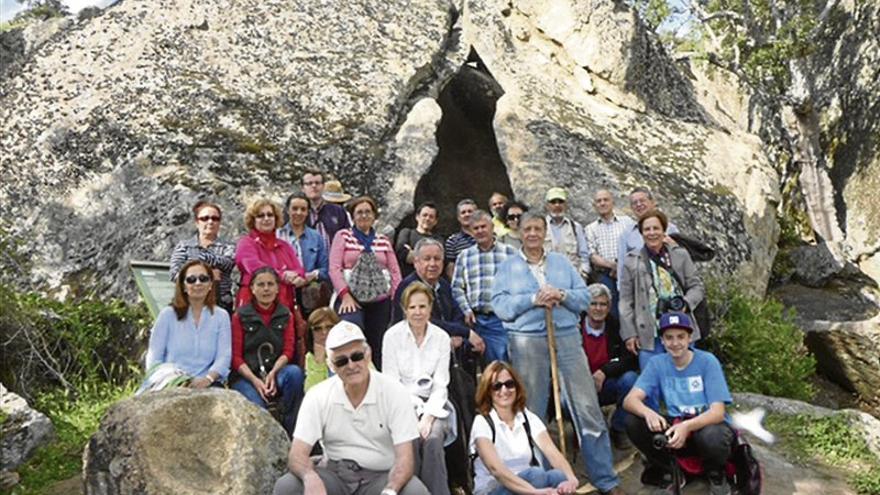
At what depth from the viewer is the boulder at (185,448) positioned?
4.75m

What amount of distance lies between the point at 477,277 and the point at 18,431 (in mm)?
3644

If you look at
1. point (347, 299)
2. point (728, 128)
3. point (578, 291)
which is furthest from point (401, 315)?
point (728, 128)

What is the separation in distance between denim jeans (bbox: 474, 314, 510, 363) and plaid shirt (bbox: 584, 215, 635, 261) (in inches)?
80.2

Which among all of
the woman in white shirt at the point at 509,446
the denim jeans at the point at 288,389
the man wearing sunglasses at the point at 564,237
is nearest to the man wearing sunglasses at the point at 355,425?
the woman in white shirt at the point at 509,446

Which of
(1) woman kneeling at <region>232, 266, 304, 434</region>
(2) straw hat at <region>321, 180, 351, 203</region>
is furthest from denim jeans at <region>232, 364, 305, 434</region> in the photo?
(2) straw hat at <region>321, 180, 351, 203</region>

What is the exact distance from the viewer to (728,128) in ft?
43.1

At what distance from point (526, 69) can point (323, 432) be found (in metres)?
8.62

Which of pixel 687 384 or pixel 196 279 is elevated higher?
pixel 687 384

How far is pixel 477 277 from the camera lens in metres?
6.61

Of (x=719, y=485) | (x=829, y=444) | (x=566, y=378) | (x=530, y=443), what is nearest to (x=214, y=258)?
(x=566, y=378)

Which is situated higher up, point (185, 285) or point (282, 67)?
point (282, 67)

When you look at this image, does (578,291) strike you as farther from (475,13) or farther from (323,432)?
(475,13)

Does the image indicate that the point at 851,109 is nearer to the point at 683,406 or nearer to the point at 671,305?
the point at 671,305

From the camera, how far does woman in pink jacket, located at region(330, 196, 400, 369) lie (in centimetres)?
675
